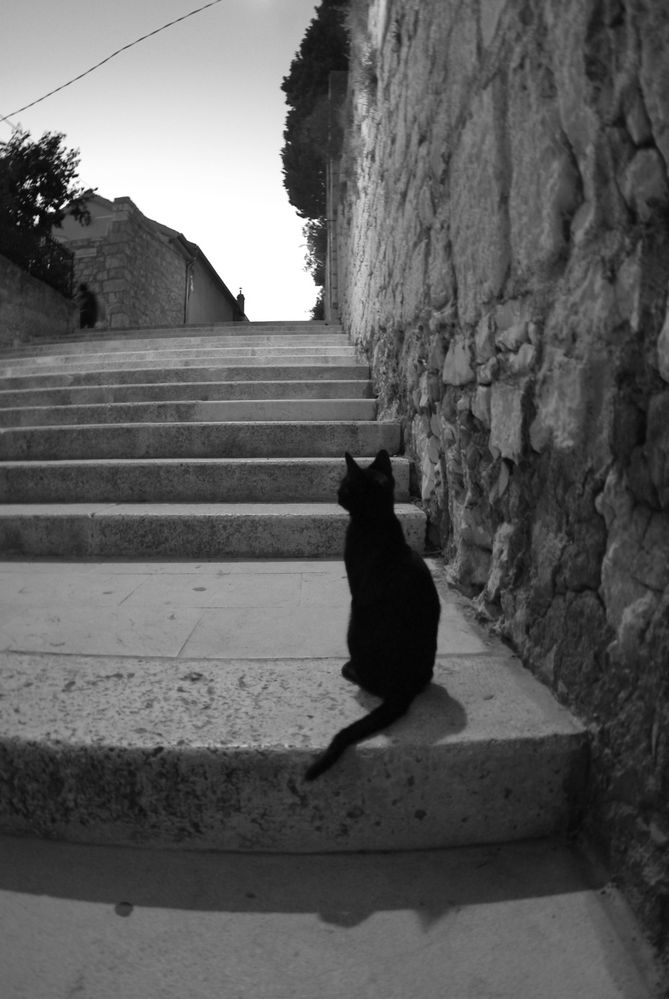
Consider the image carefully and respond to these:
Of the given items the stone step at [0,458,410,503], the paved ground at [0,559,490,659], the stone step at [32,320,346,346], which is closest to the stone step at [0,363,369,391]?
the stone step at [0,458,410,503]

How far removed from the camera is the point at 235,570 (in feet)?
7.98

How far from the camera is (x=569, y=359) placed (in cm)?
128

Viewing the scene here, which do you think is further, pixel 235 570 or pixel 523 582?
pixel 235 570

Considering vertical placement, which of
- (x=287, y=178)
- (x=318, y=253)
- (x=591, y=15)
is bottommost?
(x=591, y=15)

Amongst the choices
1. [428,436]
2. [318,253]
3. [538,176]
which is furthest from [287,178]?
[538,176]

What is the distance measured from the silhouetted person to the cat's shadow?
10.8 m

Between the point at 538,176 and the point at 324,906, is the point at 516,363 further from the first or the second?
the point at 324,906

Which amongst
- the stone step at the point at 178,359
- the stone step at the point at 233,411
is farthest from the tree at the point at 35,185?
the stone step at the point at 233,411

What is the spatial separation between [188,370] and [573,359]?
12.6ft

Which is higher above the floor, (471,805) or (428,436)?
(428,436)

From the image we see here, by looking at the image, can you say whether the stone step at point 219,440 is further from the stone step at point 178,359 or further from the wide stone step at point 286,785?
the wide stone step at point 286,785

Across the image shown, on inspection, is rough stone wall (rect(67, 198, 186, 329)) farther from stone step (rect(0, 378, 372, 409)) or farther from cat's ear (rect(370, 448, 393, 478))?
cat's ear (rect(370, 448, 393, 478))

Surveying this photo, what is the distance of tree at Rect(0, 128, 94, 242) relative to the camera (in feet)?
26.7

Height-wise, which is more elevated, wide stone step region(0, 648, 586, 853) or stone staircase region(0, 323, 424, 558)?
stone staircase region(0, 323, 424, 558)
